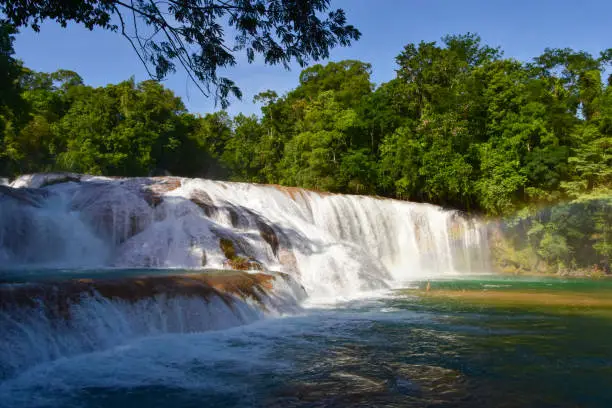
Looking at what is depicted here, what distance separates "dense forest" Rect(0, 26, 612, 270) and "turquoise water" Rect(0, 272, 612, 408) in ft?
47.6

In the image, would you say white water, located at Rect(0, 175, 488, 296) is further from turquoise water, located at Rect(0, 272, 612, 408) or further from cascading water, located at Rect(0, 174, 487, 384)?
turquoise water, located at Rect(0, 272, 612, 408)

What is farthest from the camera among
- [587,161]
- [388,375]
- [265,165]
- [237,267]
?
[265,165]

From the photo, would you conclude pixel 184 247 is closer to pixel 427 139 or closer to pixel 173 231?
pixel 173 231

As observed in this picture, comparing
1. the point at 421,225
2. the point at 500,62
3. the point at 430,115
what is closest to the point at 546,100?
the point at 500,62

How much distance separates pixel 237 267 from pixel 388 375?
8660 mm

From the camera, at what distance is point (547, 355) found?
6.96 metres

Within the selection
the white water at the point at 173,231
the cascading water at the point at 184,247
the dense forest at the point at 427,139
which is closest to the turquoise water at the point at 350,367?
the cascading water at the point at 184,247

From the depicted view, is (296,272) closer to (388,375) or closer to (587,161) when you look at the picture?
(388,375)

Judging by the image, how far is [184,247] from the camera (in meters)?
14.9

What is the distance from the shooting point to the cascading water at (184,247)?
23.9 ft

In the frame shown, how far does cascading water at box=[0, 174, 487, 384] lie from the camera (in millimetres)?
7293

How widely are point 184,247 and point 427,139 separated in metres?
17.6

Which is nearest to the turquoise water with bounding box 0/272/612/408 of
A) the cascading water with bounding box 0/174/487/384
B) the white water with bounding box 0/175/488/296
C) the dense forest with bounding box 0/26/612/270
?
the cascading water with bounding box 0/174/487/384

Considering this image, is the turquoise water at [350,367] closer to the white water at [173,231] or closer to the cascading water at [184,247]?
the cascading water at [184,247]
